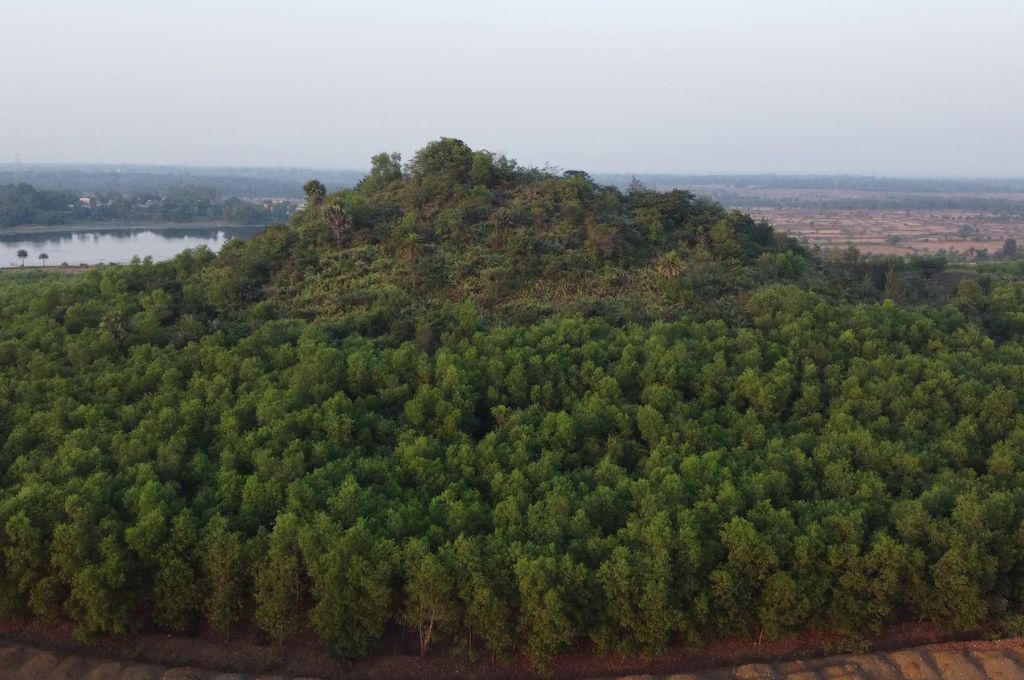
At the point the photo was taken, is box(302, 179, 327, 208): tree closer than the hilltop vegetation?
No

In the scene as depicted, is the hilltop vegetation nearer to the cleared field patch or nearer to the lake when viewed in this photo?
the lake

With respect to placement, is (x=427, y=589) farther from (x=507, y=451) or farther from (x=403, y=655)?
(x=507, y=451)

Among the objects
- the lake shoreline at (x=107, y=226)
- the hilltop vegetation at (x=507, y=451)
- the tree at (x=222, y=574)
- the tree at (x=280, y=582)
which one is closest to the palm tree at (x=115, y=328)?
the hilltop vegetation at (x=507, y=451)

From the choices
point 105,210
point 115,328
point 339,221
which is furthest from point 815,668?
point 105,210

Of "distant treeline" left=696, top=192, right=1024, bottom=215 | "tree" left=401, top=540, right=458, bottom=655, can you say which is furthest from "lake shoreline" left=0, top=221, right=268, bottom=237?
"distant treeline" left=696, top=192, right=1024, bottom=215

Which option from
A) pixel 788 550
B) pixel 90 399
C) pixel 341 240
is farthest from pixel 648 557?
pixel 341 240

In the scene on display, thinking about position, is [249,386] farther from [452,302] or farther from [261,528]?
[452,302]
